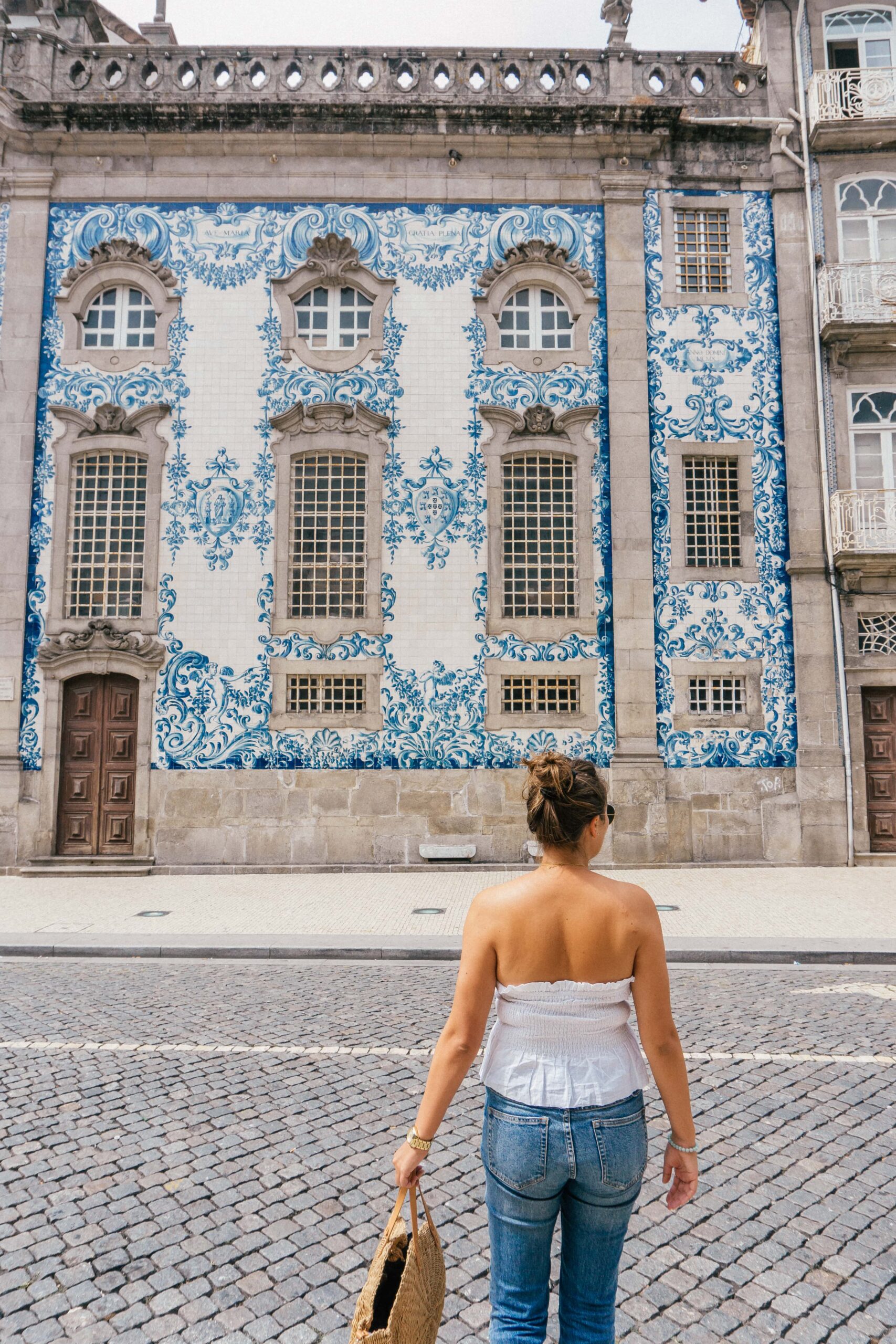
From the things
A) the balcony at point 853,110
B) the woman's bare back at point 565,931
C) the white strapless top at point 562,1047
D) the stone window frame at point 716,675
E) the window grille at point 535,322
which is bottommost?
the white strapless top at point 562,1047

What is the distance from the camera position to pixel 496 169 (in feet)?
51.9

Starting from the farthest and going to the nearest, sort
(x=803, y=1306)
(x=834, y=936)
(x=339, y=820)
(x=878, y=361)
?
(x=878, y=361)
(x=339, y=820)
(x=834, y=936)
(x=803, y=1306)

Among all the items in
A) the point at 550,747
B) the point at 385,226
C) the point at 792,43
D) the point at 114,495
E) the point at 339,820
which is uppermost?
the point at 792,43

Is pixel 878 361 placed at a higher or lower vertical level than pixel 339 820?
higher

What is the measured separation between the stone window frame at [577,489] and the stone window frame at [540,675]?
483mm

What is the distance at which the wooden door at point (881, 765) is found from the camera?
1488 centimetres

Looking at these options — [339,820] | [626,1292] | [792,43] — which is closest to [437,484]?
[339,820]

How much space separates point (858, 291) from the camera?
15.5 m

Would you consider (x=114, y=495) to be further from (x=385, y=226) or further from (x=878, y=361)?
(x=878, y=361)

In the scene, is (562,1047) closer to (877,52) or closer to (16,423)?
(16,423)

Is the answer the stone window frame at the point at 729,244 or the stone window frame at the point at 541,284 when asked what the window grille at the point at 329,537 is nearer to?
the stone window frame at the point at 541,284

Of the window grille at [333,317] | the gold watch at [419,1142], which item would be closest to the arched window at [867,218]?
the window grille at [333,317]

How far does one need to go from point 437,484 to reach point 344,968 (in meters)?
9.18

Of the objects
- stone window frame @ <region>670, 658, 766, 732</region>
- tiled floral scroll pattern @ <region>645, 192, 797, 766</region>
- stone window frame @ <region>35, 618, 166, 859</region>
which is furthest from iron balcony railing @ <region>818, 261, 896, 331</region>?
stone window frame @ <region>35, 618, 166, 859</region>
